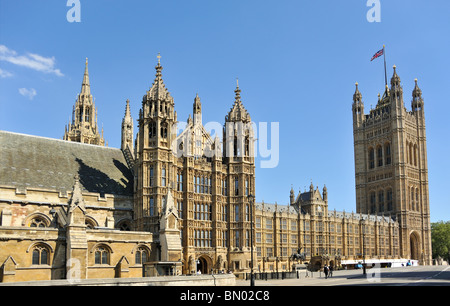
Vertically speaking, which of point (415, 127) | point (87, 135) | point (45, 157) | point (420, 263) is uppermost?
point (415, 127)

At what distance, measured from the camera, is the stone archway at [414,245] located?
133750mm

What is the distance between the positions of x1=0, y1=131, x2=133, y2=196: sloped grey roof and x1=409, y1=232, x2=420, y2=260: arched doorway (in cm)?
10118

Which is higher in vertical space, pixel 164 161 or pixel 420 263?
pixel 164 161

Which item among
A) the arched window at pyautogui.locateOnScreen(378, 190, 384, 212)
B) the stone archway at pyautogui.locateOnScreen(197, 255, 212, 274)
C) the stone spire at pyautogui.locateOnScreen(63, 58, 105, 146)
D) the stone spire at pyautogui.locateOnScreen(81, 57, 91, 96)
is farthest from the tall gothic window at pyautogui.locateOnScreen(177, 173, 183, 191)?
the arched window at pyautogui.locateOnScreen(378, 190, 384, 212)

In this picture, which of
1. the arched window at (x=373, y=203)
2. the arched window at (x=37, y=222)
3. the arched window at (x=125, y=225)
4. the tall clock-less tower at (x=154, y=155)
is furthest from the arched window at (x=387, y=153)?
the arched window at (x=37, y=222)

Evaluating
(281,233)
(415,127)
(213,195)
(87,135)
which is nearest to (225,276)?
(213,195)

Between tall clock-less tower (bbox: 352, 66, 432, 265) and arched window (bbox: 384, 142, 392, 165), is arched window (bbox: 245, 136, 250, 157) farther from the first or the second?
arched window (bbox: 384, 142, 392, 165)

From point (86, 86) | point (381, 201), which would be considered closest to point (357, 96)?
point (381, 201)

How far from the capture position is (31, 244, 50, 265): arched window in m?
37.8

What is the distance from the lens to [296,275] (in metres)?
50.8

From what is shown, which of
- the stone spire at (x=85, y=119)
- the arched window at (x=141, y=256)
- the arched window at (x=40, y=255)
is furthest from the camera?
the stone spire at (x=85, y=119)

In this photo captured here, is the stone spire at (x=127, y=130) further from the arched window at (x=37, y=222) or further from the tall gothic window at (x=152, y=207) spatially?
the arched window at (x=37, y=222)
